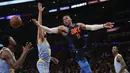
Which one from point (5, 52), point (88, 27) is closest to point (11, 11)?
point (88, 27)

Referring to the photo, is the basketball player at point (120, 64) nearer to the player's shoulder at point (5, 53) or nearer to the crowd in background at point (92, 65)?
the player's shoulder at point (5, 53)

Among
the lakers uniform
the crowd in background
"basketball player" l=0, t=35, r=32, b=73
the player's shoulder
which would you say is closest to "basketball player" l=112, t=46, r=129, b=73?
the lakers uniform

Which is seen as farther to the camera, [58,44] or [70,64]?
[58,44]

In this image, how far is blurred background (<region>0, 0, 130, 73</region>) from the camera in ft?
74.7

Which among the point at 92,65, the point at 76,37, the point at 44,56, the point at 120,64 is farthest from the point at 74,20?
the point at 44,56

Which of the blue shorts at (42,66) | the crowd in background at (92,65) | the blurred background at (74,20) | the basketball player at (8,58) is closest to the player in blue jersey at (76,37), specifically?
the blue shorts at (42,66)

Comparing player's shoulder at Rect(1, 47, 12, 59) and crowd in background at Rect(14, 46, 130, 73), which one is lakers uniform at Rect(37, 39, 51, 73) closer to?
player's shoulder at Rect(1, 47, 12, 59)

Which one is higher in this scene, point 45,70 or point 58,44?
point 45,70

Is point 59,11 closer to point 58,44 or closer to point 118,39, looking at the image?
point 58,44

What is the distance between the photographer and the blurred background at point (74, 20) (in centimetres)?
2277

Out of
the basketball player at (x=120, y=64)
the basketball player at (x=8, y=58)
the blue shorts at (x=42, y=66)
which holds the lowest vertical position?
the basketball player at (x=120, y=64)

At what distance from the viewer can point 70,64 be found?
2197 cm

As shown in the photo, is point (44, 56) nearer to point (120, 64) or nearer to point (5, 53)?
point (5, 53)

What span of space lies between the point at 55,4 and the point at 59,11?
3.11 ft
